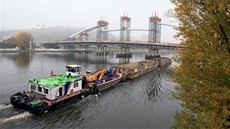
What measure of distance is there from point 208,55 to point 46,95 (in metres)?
20.7

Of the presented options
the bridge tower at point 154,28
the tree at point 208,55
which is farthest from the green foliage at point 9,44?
the tree at point 208,55

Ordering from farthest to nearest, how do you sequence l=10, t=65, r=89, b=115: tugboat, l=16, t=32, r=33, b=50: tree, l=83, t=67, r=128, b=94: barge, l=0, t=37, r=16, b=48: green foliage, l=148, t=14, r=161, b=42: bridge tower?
l=148, t=14, r=161, b=42: bridge tower < l=16, t=32, r=33, b=50: tree < l=0, t=37, r=16, b=48: green foliage < l=83, t=67, r=128, b=94: barge < l=10, t=65, r=89, b=115: tugboat

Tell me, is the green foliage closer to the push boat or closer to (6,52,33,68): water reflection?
(6,52,33,68): water reflection

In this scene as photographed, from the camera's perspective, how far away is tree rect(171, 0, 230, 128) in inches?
280

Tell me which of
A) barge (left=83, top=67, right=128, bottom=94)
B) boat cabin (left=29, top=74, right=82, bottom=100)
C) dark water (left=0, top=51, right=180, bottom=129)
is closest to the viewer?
dark water (left=0, top=51, right=180, bottom=129)

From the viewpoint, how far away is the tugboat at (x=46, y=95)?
2155cm

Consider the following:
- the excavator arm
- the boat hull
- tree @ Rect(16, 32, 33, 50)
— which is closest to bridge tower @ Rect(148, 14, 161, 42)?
tree @ Rect(16, 32, 33, 50)

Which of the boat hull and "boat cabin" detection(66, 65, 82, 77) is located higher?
"boat cabin" detection(66, 65, 82, 77)

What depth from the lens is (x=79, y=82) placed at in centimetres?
2750

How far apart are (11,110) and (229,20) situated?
24765 mm

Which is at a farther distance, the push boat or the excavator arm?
the excavator arm

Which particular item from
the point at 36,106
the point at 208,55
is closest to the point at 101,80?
the point at 36,106

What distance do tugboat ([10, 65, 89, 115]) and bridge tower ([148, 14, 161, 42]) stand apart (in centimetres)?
11017

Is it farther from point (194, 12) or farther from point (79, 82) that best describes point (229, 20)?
point (79, 82)
